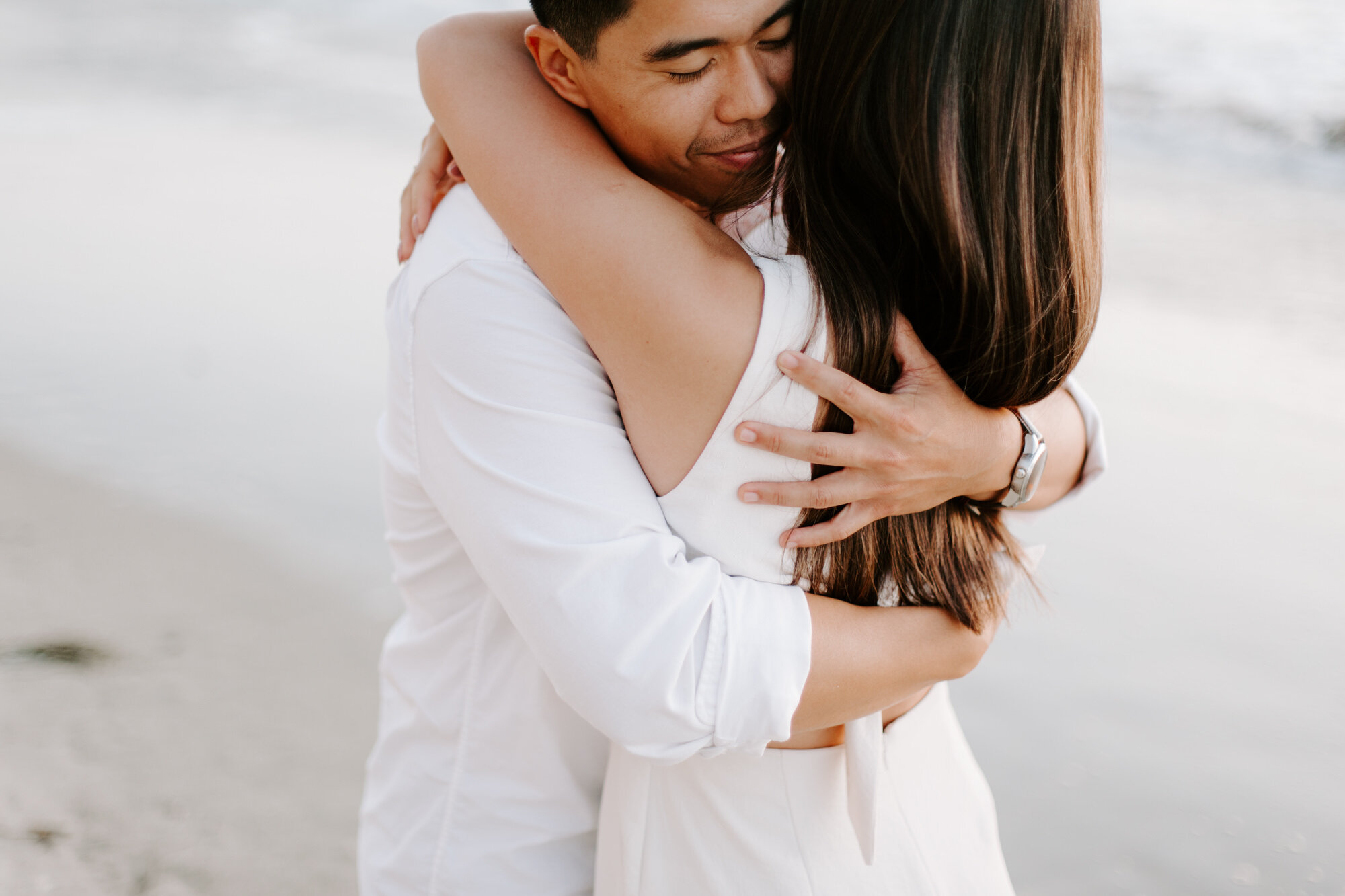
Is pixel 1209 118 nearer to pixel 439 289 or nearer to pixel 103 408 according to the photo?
pixel 103 408

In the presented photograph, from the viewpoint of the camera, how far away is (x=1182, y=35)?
7.94m

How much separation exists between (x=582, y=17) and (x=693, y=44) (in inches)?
6.4

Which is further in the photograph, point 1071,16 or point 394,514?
point 394,514

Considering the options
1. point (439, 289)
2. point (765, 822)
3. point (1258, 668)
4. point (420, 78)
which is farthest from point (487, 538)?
point (1258, 668)

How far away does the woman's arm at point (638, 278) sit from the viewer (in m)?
1.22

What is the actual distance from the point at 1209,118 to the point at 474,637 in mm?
7014

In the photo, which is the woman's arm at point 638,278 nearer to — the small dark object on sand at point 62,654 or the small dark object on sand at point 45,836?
the small dark object on sand at point 45,836

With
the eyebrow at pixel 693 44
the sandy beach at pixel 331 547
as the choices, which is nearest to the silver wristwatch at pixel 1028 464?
the eyebrow at pixel 693 44

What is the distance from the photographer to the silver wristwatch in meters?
1.53

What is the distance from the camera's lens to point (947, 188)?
1.25 meters

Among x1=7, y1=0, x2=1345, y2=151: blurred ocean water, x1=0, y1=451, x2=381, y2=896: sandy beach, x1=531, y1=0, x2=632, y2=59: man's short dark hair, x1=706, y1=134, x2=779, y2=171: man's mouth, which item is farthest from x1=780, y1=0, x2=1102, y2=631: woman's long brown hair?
x1=7, y1=0, x2=1345, y2=151: blurred ocean water

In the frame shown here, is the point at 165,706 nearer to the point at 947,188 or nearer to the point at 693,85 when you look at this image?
the point at 693,85

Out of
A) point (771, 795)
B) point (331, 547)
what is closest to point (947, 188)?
point (771, 795)

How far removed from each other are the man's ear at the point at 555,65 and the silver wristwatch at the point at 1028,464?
733mm
